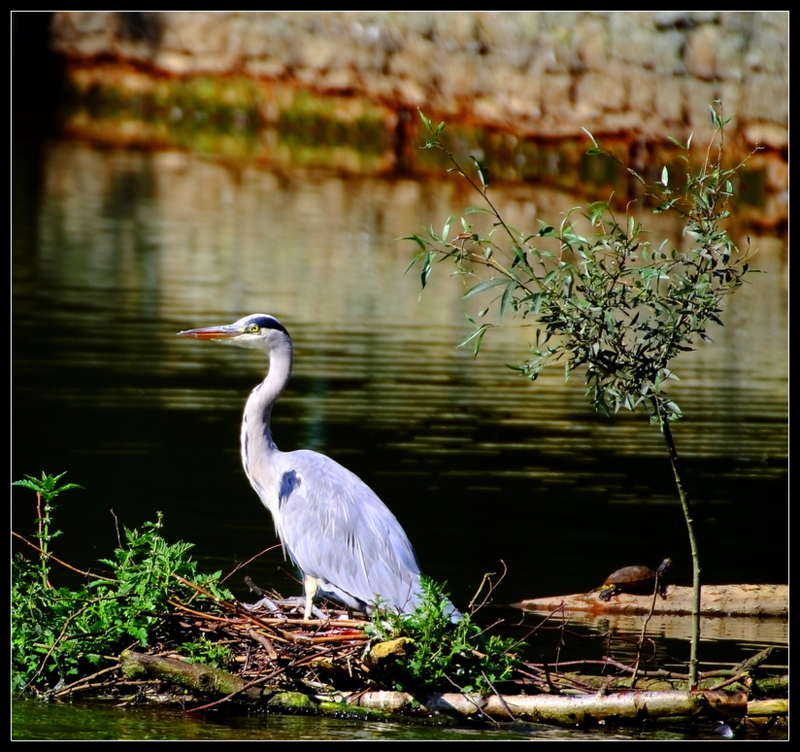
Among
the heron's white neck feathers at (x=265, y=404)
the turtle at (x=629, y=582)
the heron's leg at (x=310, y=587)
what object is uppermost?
the heron's white neck feathers at (x=265, y=404)

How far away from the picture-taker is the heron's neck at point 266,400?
838 centimetres

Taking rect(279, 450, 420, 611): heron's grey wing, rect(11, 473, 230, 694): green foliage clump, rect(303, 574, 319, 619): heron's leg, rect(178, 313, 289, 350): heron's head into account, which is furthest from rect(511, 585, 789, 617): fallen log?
rect(11, 473, 230, 694): green foliage clump

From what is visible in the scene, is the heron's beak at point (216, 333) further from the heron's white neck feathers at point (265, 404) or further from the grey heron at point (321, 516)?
the heron's white neck feathers at point (265, 404)

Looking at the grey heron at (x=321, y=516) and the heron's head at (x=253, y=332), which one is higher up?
the heron's head at (x=253, y=332)

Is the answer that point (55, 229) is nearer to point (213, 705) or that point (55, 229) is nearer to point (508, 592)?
point (508, 592)

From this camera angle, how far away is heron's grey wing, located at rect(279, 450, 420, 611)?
785 cm

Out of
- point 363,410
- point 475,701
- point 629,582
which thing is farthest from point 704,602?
point 363,410

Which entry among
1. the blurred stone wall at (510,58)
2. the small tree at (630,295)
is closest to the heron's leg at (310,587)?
the small tree at (630,295)

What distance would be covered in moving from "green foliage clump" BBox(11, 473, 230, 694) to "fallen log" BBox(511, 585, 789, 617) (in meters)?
2.64

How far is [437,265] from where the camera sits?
23500 millimetres

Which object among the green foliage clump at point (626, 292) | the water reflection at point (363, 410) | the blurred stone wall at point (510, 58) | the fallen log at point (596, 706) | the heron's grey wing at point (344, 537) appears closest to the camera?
the fallen log at point (596, 706)

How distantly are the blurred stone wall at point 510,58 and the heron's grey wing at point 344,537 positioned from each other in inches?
820

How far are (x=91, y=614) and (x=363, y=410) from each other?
7.40 metres

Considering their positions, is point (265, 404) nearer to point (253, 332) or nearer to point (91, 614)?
point (253, 332)
